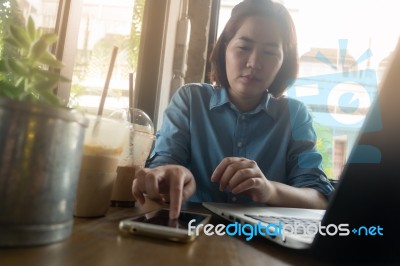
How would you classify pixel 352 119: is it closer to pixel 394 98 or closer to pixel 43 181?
pixel 394 98

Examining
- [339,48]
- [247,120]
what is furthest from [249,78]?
[339,48]

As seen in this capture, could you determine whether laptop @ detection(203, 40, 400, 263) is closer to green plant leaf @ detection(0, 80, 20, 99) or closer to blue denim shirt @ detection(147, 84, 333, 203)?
green plant leaf @ detection(0, 80, 20, 99)

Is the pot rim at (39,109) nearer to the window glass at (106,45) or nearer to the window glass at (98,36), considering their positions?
the window glass at (98,36)

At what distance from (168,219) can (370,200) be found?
0.86 ft

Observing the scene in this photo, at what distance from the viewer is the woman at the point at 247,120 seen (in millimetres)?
1090

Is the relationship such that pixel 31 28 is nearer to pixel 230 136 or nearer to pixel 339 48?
pixel 230 136

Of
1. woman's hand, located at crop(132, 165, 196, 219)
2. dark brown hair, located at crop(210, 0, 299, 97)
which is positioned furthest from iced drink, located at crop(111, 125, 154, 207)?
dark brown hair, located at crop(210, 0, 299, 97)

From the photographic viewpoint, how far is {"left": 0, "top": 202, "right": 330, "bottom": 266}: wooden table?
0.92 feet

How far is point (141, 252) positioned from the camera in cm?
32

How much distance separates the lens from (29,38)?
34cm

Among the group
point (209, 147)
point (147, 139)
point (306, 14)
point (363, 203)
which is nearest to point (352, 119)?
point (306, 14)

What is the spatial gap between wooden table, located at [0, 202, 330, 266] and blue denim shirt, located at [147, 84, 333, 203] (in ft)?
2.13

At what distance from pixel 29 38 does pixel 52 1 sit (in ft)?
2.91

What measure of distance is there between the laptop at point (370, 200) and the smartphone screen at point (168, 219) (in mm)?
128
